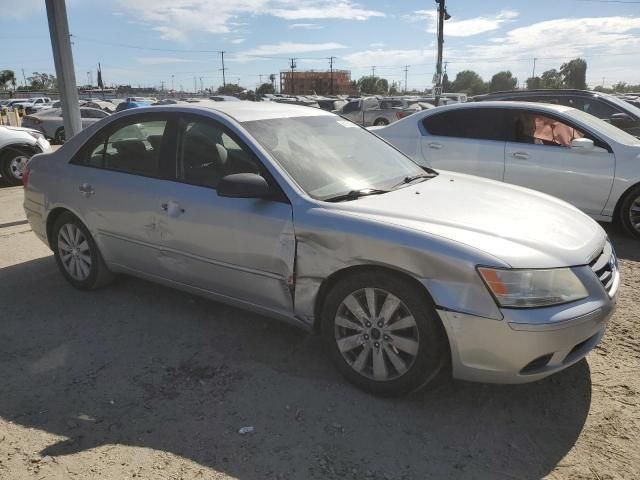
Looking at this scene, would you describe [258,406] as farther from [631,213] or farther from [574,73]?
[574,73]

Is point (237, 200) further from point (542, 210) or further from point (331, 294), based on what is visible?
point (542, 210)

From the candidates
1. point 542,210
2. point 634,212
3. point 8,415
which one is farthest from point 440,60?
point 8,415

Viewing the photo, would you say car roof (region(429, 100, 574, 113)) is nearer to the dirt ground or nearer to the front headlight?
the dirt ground

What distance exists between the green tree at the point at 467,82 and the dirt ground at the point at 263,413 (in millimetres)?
96764

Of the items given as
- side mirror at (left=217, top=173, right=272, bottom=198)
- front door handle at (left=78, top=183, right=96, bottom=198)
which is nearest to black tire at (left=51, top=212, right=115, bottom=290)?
front door handle at (left=78, top=183, right=96, bottom=198)

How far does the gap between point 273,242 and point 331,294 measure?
19.0 inches

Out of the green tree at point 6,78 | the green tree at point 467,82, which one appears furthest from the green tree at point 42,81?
the green tree at point 467,82

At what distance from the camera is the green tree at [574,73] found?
245ft

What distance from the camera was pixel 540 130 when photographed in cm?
629

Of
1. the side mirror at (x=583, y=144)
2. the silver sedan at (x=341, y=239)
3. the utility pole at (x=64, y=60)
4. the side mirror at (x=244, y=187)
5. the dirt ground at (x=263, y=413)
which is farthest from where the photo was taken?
the utility pole at (x=64, y=60)

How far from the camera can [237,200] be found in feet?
11.0

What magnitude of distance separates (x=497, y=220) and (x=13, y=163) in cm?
963

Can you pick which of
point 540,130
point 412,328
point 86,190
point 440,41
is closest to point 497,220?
point 412,328

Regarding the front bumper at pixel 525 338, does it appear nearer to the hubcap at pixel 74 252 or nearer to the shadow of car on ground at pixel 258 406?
the shadow of car on ground at pixel 258 406
